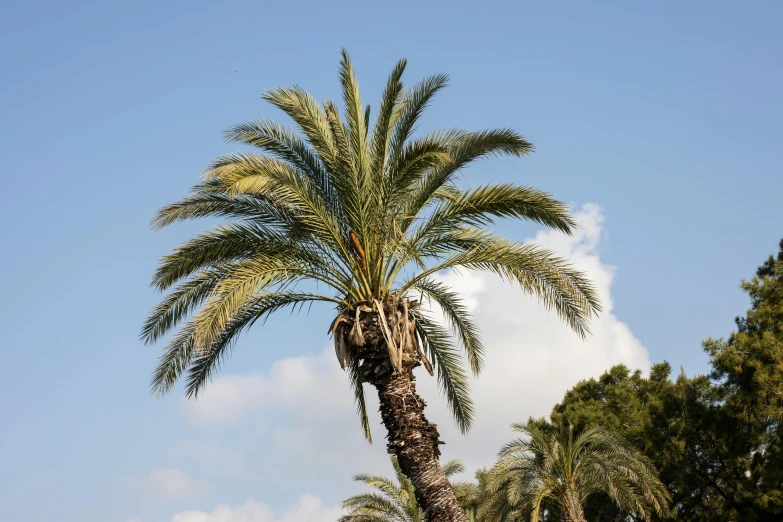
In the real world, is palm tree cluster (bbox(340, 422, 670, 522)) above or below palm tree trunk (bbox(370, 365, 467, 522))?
above

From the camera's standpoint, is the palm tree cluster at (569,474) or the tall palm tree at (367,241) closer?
the tall palm tree at (367,241)

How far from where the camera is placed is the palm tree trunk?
13.1 metres

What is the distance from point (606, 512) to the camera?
35.7 m

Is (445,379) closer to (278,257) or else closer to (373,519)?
(278,257)

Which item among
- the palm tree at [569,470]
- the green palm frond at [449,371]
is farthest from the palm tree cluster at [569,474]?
the green palm frond at [449,371]

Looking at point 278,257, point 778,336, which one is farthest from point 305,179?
point 778,336

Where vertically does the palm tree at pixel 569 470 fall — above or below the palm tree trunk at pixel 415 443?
above

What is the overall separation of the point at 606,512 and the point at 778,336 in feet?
42.6

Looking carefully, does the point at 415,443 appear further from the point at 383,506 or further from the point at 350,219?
the point at 383,506

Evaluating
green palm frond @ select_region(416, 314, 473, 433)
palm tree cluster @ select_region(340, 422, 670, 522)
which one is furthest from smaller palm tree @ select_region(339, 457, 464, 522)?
green palm frond @ select_region(416, 314, 473, 433)

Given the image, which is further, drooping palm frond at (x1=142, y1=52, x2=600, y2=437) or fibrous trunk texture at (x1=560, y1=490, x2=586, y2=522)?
fibrous trunk texture at (x1=560, y1=490, x2=586, y2=522)

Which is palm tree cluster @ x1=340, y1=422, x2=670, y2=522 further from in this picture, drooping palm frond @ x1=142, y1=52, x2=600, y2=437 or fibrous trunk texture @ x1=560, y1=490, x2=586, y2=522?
drooping palm frond @ x1=142, y1=52, x2=600, y2=437

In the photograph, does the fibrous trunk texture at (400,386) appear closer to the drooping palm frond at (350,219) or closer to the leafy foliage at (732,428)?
the drooping palm frond at (350,219)

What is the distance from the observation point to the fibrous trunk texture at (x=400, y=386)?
13.1 metres
